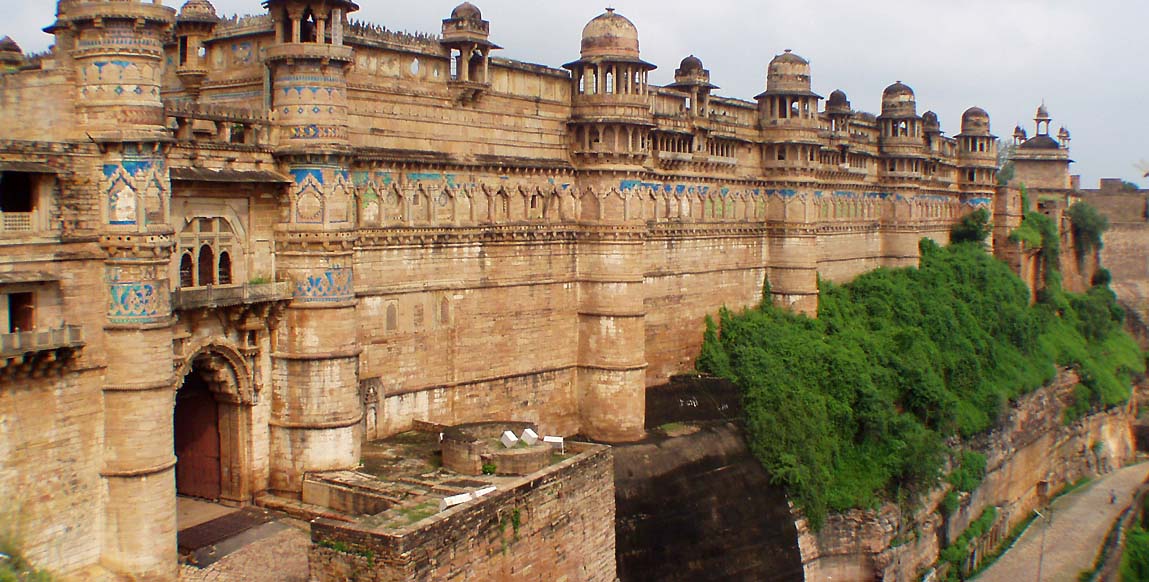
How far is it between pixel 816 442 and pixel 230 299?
49.8 ft

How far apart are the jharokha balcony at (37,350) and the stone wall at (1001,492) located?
1633 cm

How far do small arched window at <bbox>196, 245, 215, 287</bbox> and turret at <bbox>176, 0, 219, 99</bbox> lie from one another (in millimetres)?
3871

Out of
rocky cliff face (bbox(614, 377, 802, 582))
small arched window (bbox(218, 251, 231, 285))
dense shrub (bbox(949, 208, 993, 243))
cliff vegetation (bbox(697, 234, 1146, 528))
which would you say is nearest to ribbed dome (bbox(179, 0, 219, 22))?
small arched window (bbox(218, 251, 231, 285))

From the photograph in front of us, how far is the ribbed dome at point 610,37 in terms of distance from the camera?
71.1 feet

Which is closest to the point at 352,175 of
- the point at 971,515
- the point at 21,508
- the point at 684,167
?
the point at 21,508

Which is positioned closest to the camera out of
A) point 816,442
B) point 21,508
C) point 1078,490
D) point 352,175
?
point 21,508

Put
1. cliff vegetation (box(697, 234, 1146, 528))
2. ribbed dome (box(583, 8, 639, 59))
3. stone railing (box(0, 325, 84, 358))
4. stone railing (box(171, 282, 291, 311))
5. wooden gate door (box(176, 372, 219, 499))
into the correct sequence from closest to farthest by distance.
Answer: stone railing (box(0, 325, 84, 358)), stone railing (box(171, 282, 291, 311)), wooden gate door (box(176, 372, 219, 499)), ribbed dome (box(583, 8, 639, 59)), cliff vegetation (box(697, 234, 1146, 528))

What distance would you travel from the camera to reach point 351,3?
54.0 ft

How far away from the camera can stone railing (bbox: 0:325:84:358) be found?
39.1ft

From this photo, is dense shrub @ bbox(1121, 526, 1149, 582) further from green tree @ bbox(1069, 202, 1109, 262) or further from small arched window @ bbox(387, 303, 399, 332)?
green tree @ bbox(1069, 202, 1109, 262)

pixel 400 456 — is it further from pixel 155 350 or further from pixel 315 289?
pixel 155 350

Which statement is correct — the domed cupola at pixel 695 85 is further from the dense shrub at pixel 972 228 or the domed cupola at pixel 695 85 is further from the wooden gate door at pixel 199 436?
the dense shrub at pixel 972 228

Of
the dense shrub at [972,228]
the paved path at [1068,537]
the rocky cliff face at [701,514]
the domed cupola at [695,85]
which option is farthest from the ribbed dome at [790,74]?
the dense shrub at [972,228]

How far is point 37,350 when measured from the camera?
40.1 ft
